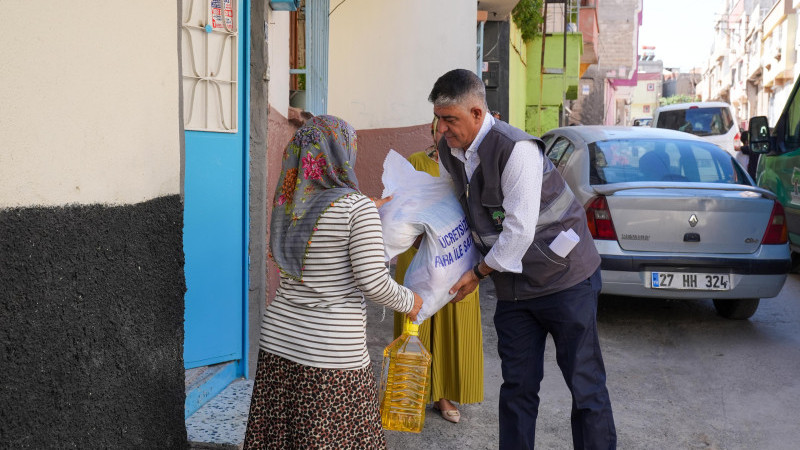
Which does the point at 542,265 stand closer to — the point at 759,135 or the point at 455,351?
the point at 455,351

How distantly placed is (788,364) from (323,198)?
4291mm

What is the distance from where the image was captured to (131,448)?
2926 millimetres

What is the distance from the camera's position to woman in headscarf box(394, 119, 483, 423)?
4316 mm

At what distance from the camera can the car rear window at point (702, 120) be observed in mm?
17391

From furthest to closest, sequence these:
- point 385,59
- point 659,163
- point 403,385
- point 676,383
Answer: point 385,59 < point 659,163 < point 676,383 < point 403,385

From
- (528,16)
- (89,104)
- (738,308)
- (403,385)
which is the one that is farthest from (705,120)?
(89,104)

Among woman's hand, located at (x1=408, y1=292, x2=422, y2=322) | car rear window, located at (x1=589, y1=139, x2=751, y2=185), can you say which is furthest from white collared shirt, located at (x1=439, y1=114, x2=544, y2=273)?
car rear window, located at (x1=589, y1=139, x2=751, y2=185)

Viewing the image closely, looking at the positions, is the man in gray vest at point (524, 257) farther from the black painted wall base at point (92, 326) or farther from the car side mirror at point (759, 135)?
the car side mirror at point (759, 135)

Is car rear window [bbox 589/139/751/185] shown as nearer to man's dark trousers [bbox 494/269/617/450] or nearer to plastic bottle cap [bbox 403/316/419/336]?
man's dark trousers [bbox 494/269/617/450]

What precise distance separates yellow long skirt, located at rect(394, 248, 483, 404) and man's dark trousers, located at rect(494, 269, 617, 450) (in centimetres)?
96

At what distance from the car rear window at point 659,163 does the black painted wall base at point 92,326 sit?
4196 millimetres

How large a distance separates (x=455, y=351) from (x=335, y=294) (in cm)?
175

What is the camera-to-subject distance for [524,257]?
3082mm

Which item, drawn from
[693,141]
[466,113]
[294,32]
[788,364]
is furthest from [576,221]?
[693,141]
